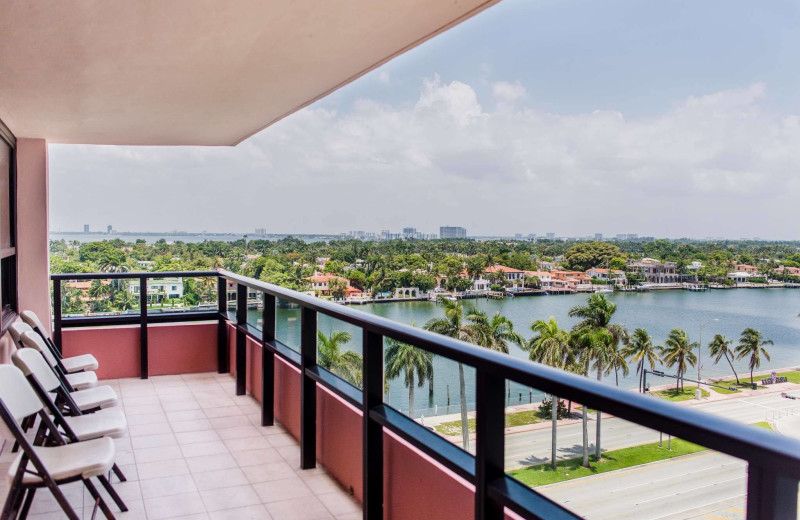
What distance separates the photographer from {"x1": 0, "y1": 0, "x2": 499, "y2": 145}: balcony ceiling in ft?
8.18

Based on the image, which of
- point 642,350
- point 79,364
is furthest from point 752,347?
point 79,364

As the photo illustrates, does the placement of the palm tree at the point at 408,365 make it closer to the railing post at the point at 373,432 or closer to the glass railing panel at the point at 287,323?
the railing post at the point at 373,432

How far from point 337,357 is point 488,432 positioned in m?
2.01

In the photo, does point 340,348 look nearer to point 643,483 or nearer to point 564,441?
point 564,441

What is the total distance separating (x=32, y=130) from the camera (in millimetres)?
5312

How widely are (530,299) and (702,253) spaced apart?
10558mm

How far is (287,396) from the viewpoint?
4.14 meters

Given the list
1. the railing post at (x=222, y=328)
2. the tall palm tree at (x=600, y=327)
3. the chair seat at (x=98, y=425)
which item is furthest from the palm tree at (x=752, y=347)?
the chair seat at (x=98, y=425)

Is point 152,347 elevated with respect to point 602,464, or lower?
lower

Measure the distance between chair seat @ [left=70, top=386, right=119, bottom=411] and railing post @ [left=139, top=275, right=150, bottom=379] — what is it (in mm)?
2134

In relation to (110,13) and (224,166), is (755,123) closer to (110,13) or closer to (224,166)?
(224,166)

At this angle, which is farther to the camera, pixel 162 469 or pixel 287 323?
pixel 287 323

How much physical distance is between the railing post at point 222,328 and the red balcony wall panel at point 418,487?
3.71 metres

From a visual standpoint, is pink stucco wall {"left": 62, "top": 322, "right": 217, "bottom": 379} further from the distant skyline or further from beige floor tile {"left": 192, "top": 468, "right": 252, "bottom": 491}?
the distant skyline
